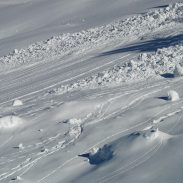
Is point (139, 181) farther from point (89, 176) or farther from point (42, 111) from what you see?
point (42, 111)

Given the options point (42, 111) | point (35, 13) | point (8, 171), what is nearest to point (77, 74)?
point (42, 111)

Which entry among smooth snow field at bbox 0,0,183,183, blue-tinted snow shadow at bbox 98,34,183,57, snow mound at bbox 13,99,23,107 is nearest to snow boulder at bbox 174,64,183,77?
smooth snow field at bbox 0,0,183,183

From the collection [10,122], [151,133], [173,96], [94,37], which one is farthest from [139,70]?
[94,37]

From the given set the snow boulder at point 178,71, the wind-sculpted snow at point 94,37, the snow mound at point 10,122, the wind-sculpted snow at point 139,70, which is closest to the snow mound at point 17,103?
the wind-sculpted snow at point 139,70

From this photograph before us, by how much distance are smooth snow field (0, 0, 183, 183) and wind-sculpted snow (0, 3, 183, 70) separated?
0.05 meters

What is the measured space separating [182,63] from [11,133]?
146 inches

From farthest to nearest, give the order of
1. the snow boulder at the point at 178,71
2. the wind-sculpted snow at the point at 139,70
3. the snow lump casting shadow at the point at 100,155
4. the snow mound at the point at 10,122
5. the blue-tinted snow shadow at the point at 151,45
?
the blue-tinted snow shadow at the point at 151,45
the wind-sculpted snow at the point at 139,70
the snow boulder at the point at 178,71
the snow mound at the point at 10,122
the snow lump casting shadow at the point at 100,155

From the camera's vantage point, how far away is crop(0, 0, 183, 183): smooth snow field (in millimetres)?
8375

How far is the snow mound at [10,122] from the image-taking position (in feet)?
37.0

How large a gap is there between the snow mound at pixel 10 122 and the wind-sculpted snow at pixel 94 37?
667 cm

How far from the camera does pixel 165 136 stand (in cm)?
845

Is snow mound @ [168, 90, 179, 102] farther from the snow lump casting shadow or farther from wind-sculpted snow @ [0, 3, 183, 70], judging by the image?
wind-sculpted snow @ [0, 3, 183, 70]

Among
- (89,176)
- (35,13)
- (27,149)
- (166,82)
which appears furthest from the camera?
(35,13)

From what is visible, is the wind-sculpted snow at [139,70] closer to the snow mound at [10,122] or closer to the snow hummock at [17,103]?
the snow hummock at [17,103]
